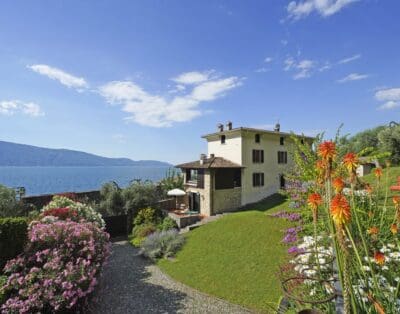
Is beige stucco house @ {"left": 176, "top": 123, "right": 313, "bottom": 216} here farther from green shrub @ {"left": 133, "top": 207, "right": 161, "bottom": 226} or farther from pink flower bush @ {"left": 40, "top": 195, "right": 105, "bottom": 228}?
pink flower bush @ {"left": 40, "top": 195, "right": 105, "bottom": 228}

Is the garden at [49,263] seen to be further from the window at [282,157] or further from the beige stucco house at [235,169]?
the window at [282,157]

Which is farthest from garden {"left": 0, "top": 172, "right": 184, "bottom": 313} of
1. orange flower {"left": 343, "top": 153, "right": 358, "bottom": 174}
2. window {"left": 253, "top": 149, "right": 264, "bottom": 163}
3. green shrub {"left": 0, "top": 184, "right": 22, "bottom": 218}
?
window {"left": 253, "top": 149, "right": 264, "bottom": 163}

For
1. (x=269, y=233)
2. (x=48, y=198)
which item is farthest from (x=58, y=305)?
(x=48, y=198)

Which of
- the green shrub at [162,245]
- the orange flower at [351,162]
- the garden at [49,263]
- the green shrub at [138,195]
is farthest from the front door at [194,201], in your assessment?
the orange flower at [351,162]

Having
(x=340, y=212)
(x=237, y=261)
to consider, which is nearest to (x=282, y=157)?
(x=237, y=261)

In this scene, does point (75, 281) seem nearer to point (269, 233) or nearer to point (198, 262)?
point (198, 262)

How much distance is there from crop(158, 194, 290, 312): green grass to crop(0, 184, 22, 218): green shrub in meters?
11.9

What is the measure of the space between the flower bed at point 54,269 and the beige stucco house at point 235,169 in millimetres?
15268

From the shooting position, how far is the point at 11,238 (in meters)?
9.01

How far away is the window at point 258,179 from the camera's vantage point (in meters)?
29.1

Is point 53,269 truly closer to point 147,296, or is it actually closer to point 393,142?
point 147,296

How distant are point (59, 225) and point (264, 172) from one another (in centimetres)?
2439

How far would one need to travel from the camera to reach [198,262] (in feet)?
41.4

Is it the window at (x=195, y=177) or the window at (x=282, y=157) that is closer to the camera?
the window at (x=195, y=177)
